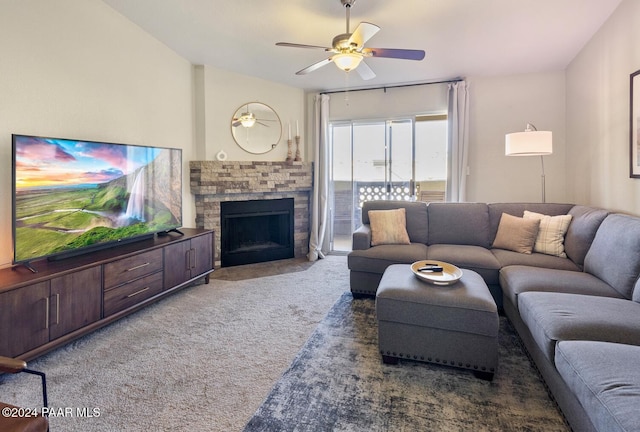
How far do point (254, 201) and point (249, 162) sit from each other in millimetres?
560

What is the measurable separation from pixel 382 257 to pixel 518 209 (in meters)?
1.65

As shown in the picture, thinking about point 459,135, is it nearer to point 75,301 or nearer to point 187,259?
point 187,259

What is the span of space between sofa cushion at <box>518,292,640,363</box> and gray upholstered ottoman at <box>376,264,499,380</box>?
23 centimetres

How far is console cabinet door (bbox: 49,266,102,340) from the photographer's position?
7.17 feet

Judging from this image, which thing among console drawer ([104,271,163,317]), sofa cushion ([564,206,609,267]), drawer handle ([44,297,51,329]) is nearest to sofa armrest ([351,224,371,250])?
sofa cushion ([564,206,609,267])

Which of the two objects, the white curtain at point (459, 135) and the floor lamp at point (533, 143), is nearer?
the floor lamp at point (533, 143)

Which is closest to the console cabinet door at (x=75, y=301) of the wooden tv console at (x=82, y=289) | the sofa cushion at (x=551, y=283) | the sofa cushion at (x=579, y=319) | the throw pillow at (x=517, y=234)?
the wooden tv console at (x=82, y=289)

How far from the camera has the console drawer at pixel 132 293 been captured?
8.54 ft

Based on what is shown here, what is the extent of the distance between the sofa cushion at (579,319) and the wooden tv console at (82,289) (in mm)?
2895

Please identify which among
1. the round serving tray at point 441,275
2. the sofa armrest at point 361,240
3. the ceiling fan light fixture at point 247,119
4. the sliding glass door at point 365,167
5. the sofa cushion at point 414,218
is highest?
the ceiling fan light fixture at point 247,119

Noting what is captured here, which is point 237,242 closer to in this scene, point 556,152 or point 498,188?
point 498,188

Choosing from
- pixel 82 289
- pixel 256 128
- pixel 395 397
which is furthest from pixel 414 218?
pixel 82 289

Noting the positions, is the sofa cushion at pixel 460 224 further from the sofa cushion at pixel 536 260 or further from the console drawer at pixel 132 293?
the console drawer at pixel 132 293

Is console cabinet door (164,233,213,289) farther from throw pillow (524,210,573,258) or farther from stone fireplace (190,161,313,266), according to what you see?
throw pillow (524,210,573,258)
